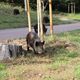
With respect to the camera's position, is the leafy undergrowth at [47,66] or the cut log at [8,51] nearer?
the leafy undergrowth at [47,66]

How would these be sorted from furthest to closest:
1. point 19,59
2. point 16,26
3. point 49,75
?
1. point 16,26
2. point 19,59
3. point 49,75

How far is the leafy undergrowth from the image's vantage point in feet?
27.4

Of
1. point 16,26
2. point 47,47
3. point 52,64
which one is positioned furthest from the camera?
point 16,26

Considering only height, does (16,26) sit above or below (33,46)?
below

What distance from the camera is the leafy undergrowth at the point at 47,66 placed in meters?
8.35

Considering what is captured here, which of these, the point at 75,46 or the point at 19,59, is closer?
the point at 19,59

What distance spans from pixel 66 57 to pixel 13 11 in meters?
24.8

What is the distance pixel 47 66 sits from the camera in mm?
9516

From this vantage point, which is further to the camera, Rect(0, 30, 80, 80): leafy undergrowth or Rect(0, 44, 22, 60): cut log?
Rect(0, 44, 22, 60): cut log

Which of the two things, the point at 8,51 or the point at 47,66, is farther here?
the point at 8,51

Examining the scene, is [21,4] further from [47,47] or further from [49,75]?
[49,75]

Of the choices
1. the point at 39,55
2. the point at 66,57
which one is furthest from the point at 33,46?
the point at 66,57

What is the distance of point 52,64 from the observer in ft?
32.3

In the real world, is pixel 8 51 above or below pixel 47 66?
above
